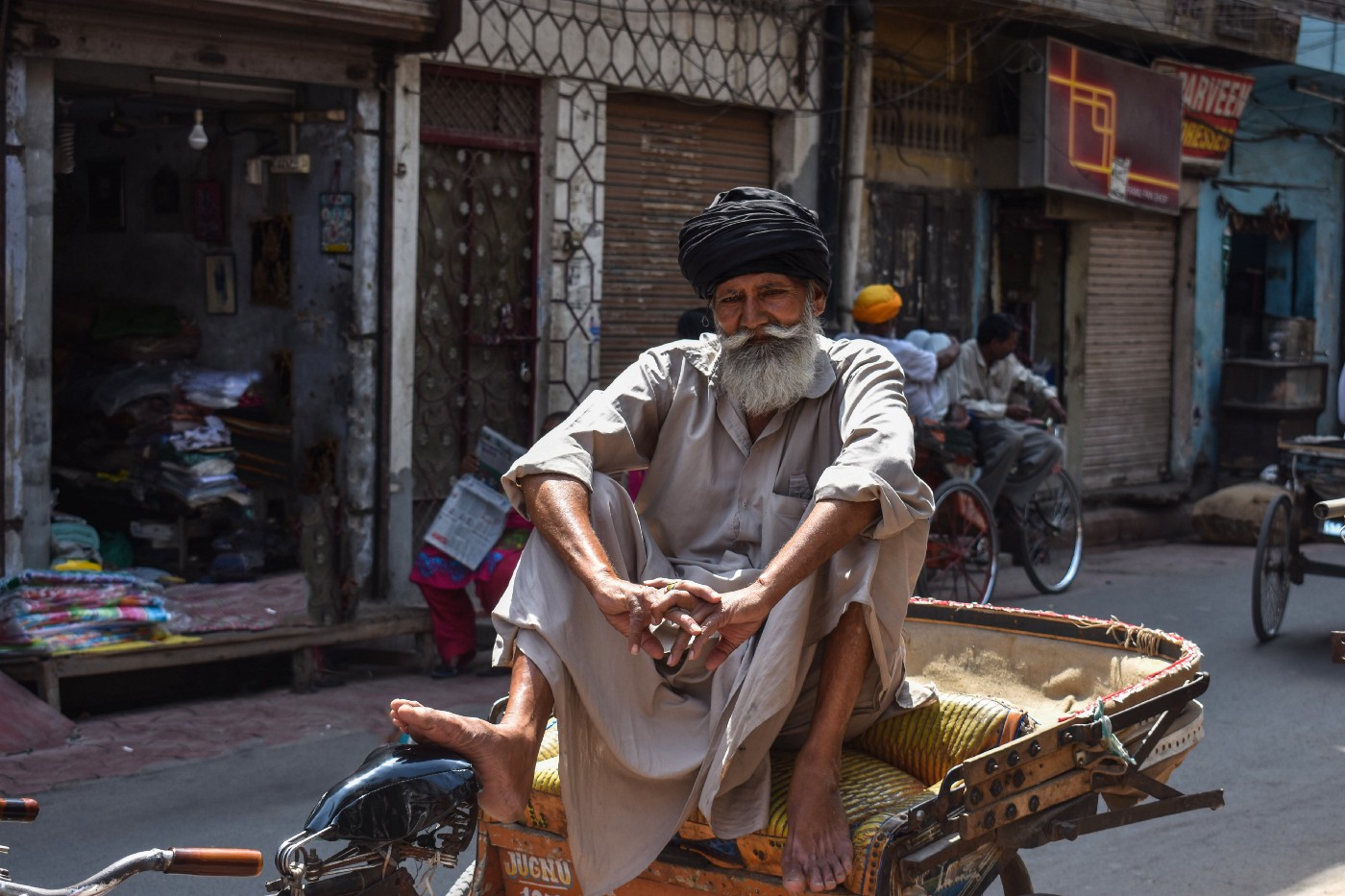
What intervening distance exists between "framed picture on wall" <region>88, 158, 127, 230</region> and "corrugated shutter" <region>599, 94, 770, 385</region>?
2763 mm

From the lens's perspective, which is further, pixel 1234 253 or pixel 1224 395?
pixel 1234 253

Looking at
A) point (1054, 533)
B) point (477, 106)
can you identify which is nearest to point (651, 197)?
point (477, 106)

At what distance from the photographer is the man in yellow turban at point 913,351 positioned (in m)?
8.71

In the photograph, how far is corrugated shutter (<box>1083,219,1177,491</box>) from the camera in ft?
43.7

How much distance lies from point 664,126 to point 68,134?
3.64 m

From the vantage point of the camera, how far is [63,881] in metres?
4.71

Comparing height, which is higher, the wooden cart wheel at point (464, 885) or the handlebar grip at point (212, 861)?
the handlebar grip at point (212, 861)

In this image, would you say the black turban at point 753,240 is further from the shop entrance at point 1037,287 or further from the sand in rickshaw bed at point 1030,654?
the shop entrance at point 1037,287

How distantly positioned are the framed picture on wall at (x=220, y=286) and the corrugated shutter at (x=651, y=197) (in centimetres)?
215

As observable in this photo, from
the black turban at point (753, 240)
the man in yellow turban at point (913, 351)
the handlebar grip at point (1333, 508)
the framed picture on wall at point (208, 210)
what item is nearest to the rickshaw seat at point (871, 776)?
the black turban at point (753, 240)

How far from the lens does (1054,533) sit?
9820 mm

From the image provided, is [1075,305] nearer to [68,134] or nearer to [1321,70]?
[1321,70]

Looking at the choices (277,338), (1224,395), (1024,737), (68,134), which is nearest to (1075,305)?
(1224,395)

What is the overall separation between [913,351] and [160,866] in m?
6.88
